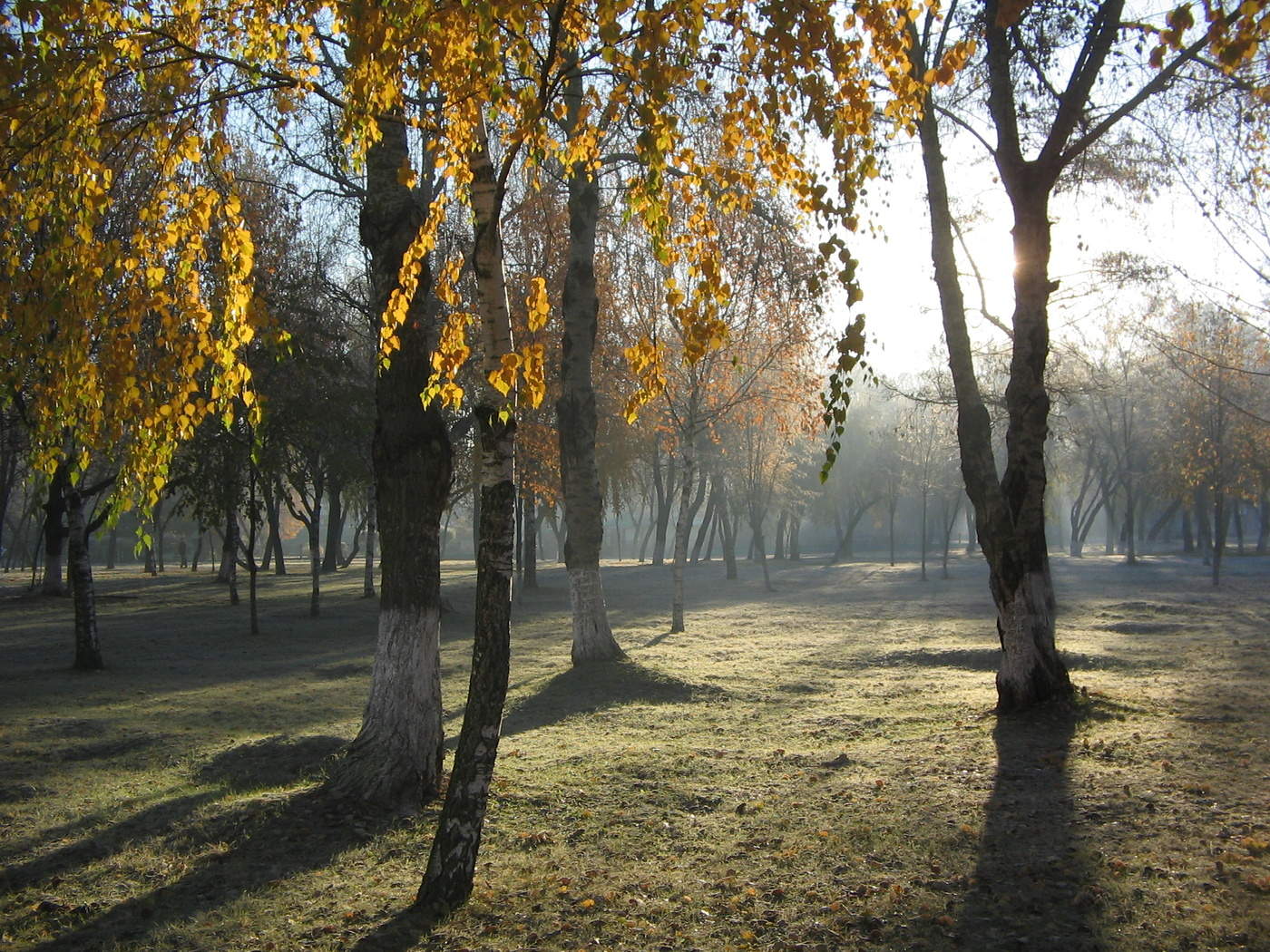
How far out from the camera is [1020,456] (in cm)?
927

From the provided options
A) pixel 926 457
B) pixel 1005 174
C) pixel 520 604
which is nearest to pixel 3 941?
pixel 1005 174

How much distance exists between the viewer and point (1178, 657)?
14375 mm

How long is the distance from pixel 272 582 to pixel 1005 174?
101 ft

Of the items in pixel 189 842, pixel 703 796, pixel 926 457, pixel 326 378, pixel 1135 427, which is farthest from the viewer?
pixel 1135 427

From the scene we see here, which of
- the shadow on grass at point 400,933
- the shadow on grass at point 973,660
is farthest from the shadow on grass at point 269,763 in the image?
A: the shadow on grass at point 973,660

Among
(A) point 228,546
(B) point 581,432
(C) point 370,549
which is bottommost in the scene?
(C) point 370,549

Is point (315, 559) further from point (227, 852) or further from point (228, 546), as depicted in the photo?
point (227, 852)

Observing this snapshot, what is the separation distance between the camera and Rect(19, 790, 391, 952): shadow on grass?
496 centimetres

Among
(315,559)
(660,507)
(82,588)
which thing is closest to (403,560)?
(82,588)

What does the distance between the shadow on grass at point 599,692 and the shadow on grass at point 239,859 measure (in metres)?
4.25

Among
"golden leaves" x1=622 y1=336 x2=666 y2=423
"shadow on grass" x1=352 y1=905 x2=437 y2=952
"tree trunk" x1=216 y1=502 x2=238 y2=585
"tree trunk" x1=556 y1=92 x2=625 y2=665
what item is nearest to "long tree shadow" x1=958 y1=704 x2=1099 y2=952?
"shadow on grass" x1=352 y1=905 x2=437 y2=952

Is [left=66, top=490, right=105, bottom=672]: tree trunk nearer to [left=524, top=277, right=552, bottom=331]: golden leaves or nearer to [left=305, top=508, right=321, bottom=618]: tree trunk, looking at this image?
[left=305, top=508, right=321, bottom=618]: tree trunk

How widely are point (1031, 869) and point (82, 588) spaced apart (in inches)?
540

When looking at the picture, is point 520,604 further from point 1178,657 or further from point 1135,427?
point 1135,427
